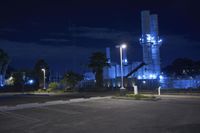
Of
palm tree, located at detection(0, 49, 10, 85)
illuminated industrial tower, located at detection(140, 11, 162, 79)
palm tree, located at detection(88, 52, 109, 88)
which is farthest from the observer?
palm tree, located at detection(0, 49, 10, 85)

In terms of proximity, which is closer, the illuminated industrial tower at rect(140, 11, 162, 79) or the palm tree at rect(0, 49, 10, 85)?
the illuminated industrial tower at rect(140, 11, 162, 79)

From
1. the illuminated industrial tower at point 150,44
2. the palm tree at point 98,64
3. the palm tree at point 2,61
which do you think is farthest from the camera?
the palm tree at point 2,61

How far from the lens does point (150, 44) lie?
268 ft

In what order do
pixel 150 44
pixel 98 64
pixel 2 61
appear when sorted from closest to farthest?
pixel 98 64 < pixel 150 44 < pixel 2 61

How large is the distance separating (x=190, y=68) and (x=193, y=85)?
61.1m

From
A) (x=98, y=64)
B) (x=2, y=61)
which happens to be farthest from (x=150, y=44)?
(x=2, y=61)

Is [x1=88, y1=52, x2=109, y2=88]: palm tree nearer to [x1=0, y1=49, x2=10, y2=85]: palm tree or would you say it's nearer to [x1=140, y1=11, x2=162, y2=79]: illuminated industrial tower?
[x1=140, y1=11, x2=162, y2=79]: illuminated industrial tower

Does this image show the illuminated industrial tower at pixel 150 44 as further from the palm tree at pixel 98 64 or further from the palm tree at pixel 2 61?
the palm tree at pixel 2 61

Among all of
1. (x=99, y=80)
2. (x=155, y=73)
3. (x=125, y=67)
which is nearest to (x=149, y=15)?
(x=155, y=73)

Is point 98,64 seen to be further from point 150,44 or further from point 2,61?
point 2,61

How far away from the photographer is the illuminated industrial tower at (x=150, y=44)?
3184 inches

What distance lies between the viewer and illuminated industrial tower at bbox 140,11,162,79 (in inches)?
3184

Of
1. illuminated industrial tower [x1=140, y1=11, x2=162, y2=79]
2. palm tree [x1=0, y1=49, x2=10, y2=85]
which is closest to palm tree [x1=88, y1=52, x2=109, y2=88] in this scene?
illuminated industrial tower [x1=140, y1=11, x2=162, y2=79]

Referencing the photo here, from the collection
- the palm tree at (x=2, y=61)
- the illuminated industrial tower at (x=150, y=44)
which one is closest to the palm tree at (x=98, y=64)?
the illuminated industrial tower at (x=150, y=44)
